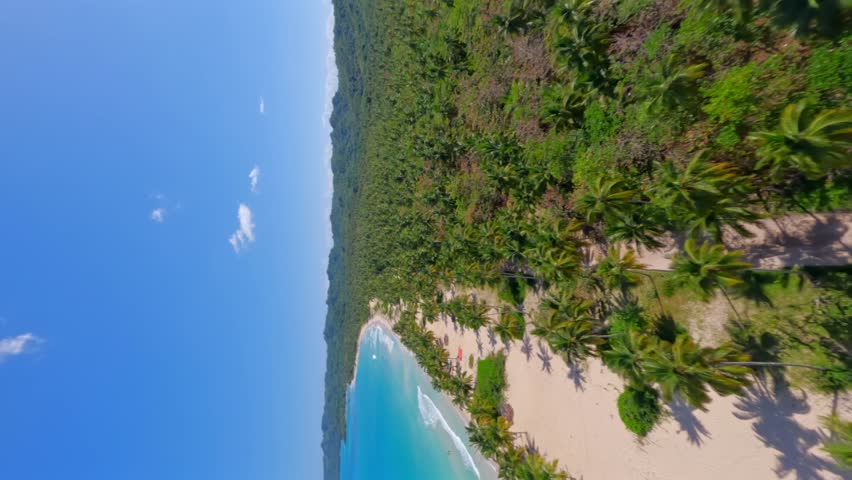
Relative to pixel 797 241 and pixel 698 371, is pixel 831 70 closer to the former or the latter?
pixel 797 241

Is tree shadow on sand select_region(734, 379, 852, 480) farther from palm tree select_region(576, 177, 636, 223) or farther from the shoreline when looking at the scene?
the shoreline

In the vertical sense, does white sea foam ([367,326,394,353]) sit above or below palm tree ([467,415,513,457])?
above

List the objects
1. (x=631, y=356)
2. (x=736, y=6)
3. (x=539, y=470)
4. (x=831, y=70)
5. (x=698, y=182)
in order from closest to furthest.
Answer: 1. (x=736, y=6)
2. (x=831, y=70)
3. (x=698, y=182)
4. (x=631, y=356)
5. (x=539, y=470)

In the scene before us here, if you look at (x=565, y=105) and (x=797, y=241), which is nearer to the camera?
(x=797, y=241)

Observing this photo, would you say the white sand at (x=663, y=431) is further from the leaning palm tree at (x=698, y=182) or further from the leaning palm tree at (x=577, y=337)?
the leaning palm tree at (x=698, y=182)

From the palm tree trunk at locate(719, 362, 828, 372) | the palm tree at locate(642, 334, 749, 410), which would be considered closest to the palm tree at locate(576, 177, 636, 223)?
the palm tree at locate(642, 334, 749, 410)

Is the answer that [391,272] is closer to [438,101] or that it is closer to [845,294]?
Answer: [438,101]

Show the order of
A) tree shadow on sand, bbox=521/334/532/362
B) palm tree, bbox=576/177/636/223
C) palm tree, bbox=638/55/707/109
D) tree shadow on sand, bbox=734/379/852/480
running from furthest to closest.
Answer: tree shadow on sand, bbox=521/334/532/362
palm tree, bbox=576/177/636/223
tree shadow on sand, bbox=734/379/852/480
palm tree, bbox=638/55/707/109

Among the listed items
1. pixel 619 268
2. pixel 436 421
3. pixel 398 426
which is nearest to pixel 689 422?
pixel 619 268
